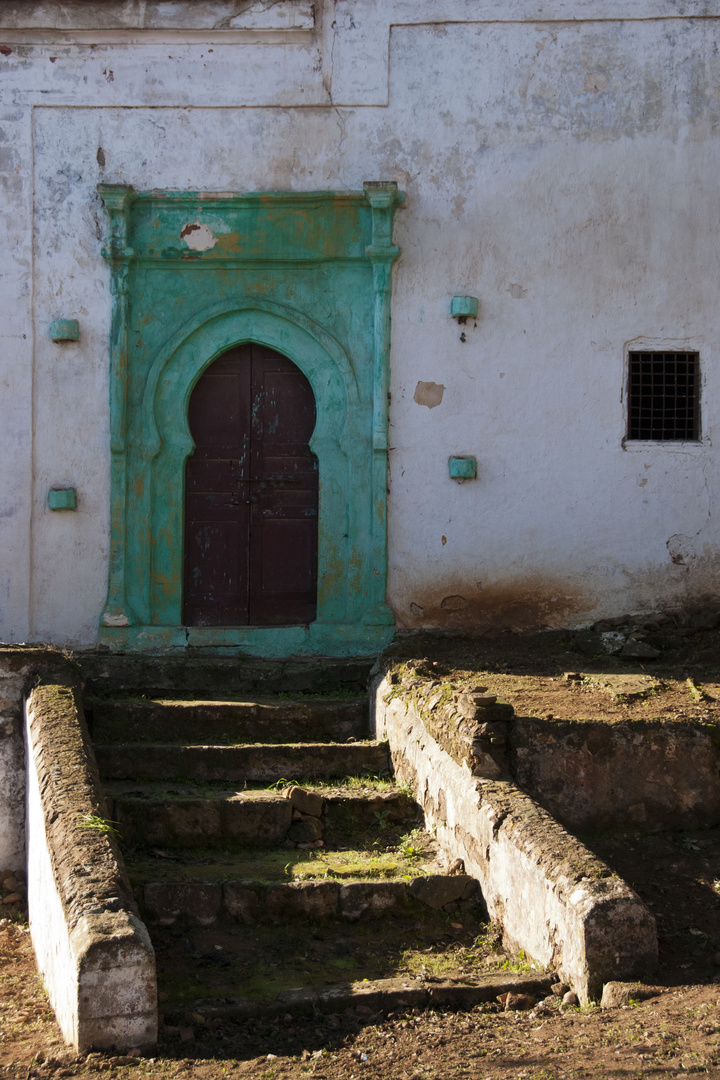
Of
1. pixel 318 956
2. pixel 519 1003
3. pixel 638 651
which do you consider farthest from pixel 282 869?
pixel 638 651

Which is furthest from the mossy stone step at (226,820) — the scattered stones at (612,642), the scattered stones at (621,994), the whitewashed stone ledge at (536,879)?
the scattered stones at (612,642)

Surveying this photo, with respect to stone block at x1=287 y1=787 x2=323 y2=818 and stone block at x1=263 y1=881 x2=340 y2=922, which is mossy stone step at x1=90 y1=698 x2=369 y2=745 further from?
stone block at x1=263 y1=881 x2=340 y2=922

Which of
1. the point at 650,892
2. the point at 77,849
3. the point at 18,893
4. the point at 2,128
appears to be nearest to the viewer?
the point at 77,849

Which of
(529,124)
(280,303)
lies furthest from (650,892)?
(529,124)

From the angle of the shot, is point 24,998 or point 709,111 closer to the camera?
point 24,998

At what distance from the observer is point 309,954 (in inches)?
195

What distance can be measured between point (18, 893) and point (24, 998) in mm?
1421

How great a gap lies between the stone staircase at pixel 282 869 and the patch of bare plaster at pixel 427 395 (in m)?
2.66

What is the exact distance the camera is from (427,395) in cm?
867

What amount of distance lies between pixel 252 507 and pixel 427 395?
66.2 inches

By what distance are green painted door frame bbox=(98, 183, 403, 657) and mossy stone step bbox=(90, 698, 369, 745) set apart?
1504 millimetres

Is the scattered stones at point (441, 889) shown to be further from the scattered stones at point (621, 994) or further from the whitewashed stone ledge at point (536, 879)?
the scattered stones at point (621, 994)

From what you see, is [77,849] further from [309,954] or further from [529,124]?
[529,124]

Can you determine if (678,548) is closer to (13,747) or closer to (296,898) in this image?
(296,898)
